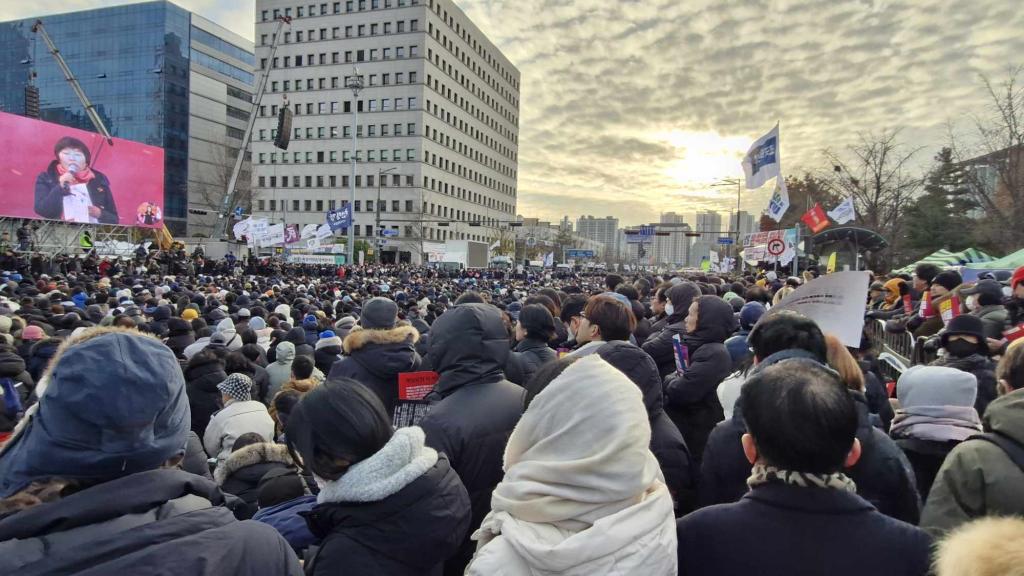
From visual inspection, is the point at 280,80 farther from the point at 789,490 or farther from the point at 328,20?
the point at 789,490

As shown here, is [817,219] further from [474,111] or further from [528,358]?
[474,111]

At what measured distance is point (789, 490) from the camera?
170 cm

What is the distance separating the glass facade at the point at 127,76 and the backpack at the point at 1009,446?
315 ft

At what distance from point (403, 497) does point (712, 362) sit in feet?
9.82

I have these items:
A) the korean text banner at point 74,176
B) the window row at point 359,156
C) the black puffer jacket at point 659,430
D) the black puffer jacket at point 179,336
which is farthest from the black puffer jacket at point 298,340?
the window row at point 359,156

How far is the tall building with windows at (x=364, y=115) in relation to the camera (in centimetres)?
8631

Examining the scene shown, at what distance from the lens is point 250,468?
9.73ft

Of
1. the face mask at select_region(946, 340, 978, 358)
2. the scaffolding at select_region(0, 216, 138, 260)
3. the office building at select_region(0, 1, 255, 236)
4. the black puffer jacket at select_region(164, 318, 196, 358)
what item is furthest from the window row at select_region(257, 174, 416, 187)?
the face mask at select_region(946, 340, 978, 358)

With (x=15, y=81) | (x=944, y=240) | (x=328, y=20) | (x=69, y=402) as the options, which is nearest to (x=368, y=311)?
(x=69, y=402)

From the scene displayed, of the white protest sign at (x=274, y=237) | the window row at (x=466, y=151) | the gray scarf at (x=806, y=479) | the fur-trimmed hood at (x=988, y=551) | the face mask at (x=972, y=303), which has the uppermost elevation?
the window row at (x=466, y=151)

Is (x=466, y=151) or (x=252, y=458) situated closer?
(x=252, y=458)

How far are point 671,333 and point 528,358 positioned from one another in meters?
1.68

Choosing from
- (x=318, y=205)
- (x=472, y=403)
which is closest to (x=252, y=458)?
(x=472, y=403)

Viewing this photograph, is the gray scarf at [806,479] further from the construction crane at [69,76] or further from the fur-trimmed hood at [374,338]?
the construction crane at [69,76]
